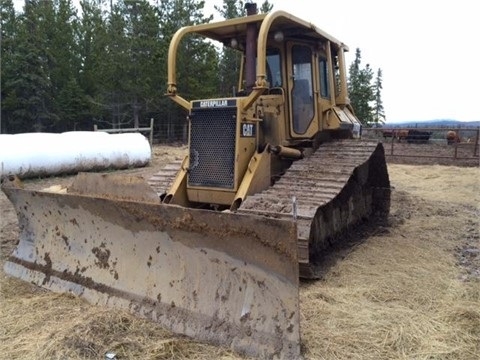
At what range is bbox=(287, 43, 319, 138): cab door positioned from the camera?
18.4ft

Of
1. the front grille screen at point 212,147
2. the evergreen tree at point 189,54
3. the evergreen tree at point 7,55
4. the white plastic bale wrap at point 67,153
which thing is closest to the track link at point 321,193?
the front grille screen at point 212,147

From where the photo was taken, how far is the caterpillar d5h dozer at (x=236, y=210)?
3.10 m

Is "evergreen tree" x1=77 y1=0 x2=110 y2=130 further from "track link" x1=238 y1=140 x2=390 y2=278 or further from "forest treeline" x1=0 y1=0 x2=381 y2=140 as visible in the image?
"track link" x1=238 y1=140 x2=390 y2=278

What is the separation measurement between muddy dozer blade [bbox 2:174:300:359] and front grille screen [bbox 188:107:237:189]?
1077 mm

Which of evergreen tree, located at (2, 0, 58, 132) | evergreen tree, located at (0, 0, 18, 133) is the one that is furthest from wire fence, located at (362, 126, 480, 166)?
evergreen tree, located at (0, 0, 18, 133)

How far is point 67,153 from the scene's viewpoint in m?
11.7

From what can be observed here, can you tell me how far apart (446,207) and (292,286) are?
19.7 ft

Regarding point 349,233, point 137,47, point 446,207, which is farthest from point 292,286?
point 137,47

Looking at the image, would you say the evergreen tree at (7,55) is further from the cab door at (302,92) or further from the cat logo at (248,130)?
the cat logo at (248,130)

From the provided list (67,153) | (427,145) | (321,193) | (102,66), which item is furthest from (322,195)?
(102,66)

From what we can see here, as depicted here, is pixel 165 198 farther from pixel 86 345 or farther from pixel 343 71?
pixel 343 71

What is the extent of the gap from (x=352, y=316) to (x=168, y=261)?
4.71 feet

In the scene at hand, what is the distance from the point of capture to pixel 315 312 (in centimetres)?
346

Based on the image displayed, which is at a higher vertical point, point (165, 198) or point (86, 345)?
point (165, 198)
